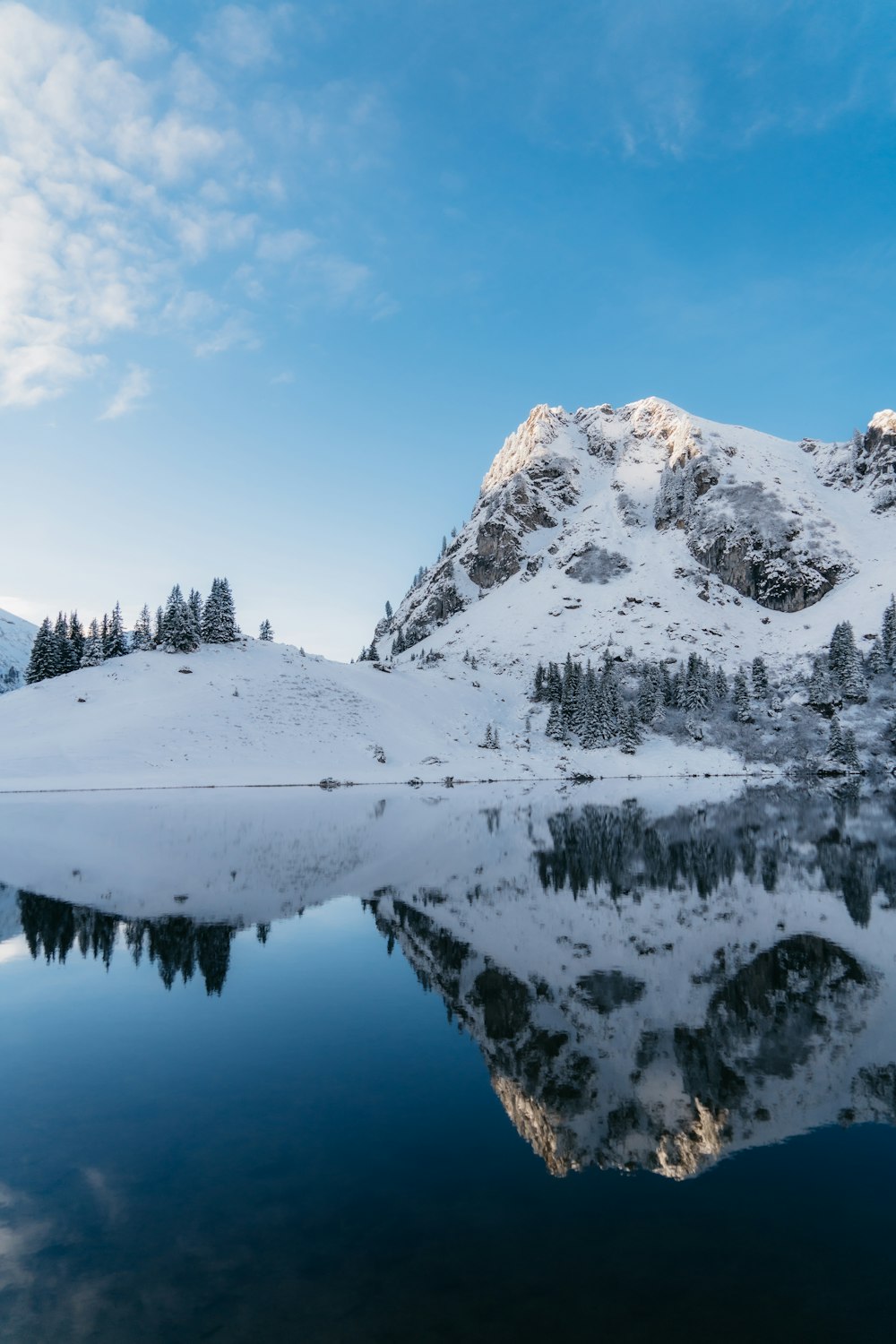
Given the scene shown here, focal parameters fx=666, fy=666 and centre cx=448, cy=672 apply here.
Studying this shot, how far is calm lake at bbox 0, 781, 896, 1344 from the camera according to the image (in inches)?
251

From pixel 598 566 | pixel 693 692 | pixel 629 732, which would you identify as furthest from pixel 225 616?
pixel 598 566

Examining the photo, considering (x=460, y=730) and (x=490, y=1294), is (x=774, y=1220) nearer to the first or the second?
(x=490, y=1294)

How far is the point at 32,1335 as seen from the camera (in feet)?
19.5

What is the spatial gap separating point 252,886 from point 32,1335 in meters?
20.1

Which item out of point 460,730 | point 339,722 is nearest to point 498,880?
point 339,722

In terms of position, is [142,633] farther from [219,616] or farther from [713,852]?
[713,852]

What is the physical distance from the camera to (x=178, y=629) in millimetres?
97562

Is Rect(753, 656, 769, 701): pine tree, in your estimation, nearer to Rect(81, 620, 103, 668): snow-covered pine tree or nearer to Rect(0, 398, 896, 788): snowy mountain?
Rect(0, 398, 896, 788): snowy mountain

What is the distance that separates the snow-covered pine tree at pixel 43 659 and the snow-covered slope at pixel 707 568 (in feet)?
265

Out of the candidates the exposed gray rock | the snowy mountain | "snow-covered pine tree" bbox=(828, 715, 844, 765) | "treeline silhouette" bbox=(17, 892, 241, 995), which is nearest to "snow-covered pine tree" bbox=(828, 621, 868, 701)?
the snowy mountain

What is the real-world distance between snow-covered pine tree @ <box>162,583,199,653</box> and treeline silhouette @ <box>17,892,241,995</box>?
80.0m

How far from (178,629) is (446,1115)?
318 feet

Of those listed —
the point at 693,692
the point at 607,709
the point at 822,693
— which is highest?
the point at 693,692

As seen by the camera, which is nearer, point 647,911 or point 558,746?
point 647,911
